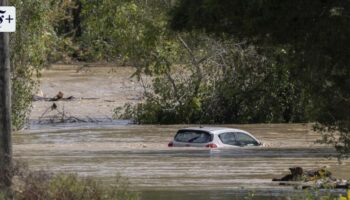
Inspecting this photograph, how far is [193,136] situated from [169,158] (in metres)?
4.28

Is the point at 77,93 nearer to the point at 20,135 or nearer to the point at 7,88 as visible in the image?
the point at 20,135

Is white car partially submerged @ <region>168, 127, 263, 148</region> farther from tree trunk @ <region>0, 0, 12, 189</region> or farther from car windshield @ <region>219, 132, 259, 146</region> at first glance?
tree trunk @ <region>0, 0, 12, 189</region>

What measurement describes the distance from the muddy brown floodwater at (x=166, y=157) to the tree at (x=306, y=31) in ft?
5.89

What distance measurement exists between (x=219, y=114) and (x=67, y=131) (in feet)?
23.9

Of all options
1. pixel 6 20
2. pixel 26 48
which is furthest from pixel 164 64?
pixel 6 20

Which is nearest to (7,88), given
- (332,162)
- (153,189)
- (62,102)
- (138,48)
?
(153,189)

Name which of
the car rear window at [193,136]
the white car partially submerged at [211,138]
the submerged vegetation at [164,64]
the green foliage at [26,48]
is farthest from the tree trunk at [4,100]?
the green foliage at [26,48]

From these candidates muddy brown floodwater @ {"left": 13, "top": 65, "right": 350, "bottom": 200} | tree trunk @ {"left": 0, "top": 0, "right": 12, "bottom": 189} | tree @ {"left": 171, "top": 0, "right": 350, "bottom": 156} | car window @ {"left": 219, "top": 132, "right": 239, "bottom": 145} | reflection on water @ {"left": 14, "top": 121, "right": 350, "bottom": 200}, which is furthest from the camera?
car window @ {"left": 219, "top": 132, "right": 239, "bottom": 145}

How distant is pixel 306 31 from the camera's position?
19.0 m

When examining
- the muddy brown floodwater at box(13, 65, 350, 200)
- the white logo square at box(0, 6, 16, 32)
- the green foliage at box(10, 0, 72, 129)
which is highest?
the white logo square at box(0, 6, 16, 32)

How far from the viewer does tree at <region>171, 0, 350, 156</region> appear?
18266 mm

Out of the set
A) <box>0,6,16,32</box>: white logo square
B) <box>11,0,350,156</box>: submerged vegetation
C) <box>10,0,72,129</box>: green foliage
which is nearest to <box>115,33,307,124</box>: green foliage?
<box>11,0,350,156</box>: submerged vegetation

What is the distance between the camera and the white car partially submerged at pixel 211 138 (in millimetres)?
36938

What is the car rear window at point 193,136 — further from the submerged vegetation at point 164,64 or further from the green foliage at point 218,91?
the green foliage at point 218,91
